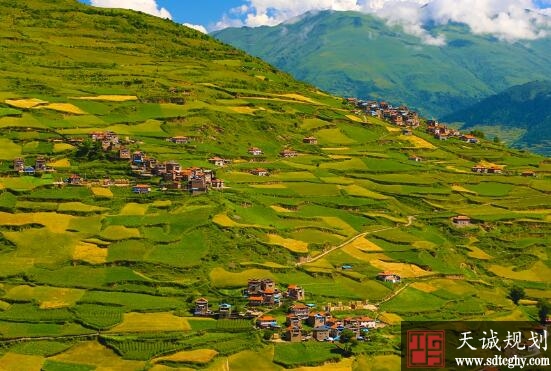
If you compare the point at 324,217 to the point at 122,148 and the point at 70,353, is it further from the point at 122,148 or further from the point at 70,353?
the point at 70,353

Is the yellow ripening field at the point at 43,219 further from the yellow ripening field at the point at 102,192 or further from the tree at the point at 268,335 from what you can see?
the tree at the point at 268,335

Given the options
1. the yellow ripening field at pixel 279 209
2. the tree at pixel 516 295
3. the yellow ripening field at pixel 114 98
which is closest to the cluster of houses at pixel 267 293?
the yellow ripening field at pixel 279 209

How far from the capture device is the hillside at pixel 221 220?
40.6 m

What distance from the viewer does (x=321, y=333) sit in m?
41.6

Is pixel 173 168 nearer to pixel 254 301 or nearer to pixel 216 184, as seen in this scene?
pixel 216 184

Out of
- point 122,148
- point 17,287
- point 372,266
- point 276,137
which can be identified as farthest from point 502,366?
point 276,137

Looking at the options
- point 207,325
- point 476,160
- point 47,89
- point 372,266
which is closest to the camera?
point 207,325

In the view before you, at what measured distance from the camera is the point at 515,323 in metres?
46.7

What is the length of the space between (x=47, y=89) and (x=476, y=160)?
46638 millimetres

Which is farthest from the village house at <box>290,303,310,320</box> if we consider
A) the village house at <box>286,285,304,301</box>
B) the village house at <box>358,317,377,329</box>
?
the village house at <box>358,317,377,329</box>

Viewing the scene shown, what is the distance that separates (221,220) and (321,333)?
46.8ft

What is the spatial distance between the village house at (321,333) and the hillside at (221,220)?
0.32 meters

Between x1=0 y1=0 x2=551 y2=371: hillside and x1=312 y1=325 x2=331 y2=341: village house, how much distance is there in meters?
0.32

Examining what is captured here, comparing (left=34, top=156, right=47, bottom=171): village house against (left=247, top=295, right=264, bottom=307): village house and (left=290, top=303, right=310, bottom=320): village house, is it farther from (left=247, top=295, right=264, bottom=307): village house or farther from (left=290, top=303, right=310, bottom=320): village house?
(left=290, top=303, right=310, bottom=320): village house
